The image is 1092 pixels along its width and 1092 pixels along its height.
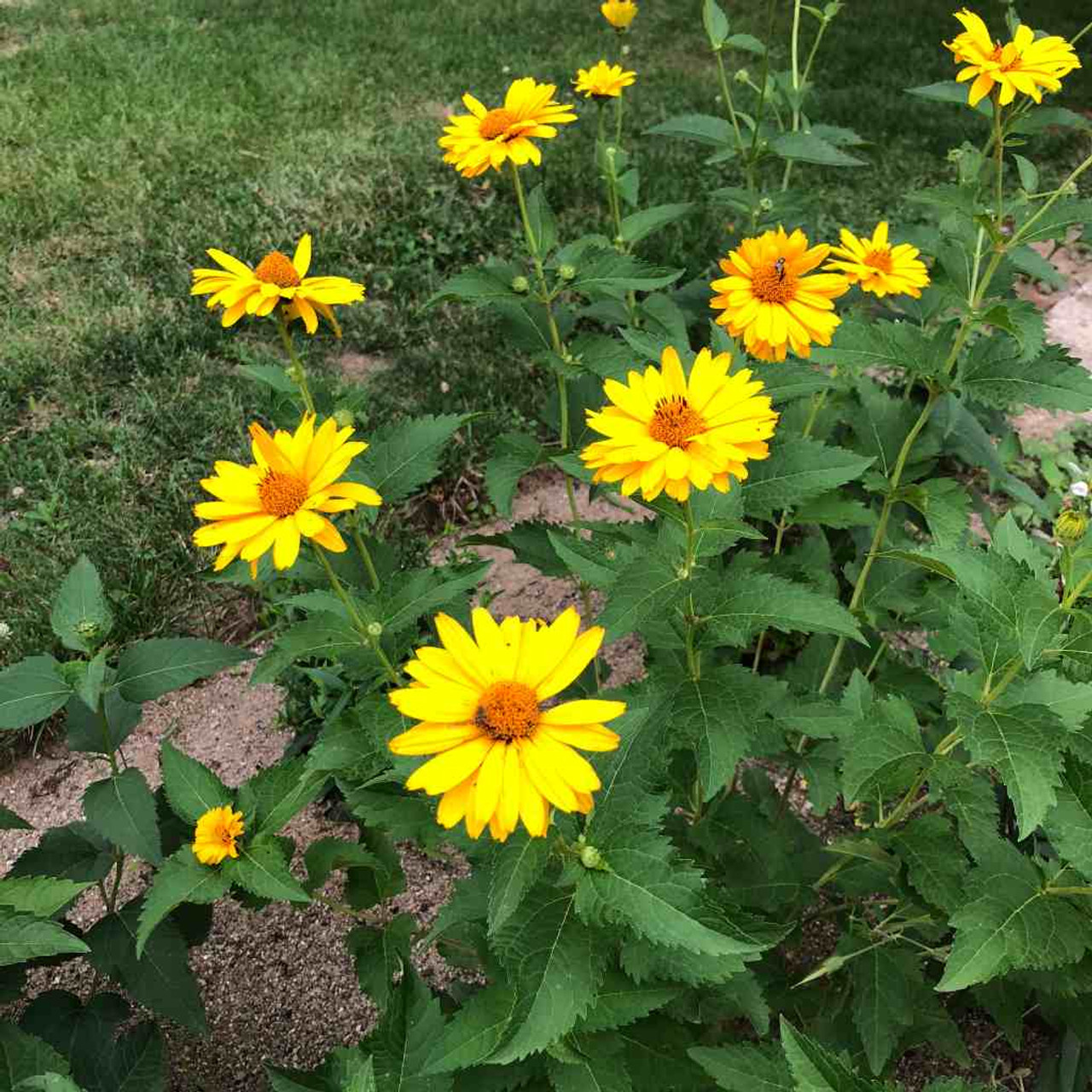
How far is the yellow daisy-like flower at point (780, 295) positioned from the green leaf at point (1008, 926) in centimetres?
86

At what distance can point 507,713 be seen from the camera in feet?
3.44

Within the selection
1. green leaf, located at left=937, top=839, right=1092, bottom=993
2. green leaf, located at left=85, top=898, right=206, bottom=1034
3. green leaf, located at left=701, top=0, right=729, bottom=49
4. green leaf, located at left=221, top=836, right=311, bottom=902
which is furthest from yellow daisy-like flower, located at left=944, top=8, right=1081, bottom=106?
green leaf, located at left=85, top=898, right=206, bottom=1034

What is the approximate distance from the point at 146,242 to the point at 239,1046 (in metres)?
3.54

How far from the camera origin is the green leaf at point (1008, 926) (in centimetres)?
125

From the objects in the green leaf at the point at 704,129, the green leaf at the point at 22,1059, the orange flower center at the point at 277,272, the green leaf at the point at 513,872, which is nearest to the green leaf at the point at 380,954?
the green leaf at the point at 22,1059

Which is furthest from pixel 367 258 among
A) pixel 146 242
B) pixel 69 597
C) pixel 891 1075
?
pixel 891 1075

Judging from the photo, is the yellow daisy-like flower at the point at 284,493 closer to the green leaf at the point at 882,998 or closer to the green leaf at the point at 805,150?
the green leaf at the point at 882,998

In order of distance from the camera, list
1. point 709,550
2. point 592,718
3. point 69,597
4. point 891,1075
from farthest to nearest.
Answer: point 891,1075 < point 69,597 < point 709,550 < point 592,718

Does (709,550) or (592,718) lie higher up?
(592,718)

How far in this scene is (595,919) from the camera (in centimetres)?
113

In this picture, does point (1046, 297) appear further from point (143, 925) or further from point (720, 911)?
point (143, 925)

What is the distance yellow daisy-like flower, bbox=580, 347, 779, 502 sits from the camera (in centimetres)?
122

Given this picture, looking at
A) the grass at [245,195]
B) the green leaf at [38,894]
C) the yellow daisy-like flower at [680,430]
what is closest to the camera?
the yellow daisy-like flower at [680,430]

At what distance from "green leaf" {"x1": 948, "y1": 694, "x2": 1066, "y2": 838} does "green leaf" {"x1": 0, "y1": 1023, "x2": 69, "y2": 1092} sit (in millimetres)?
1362
